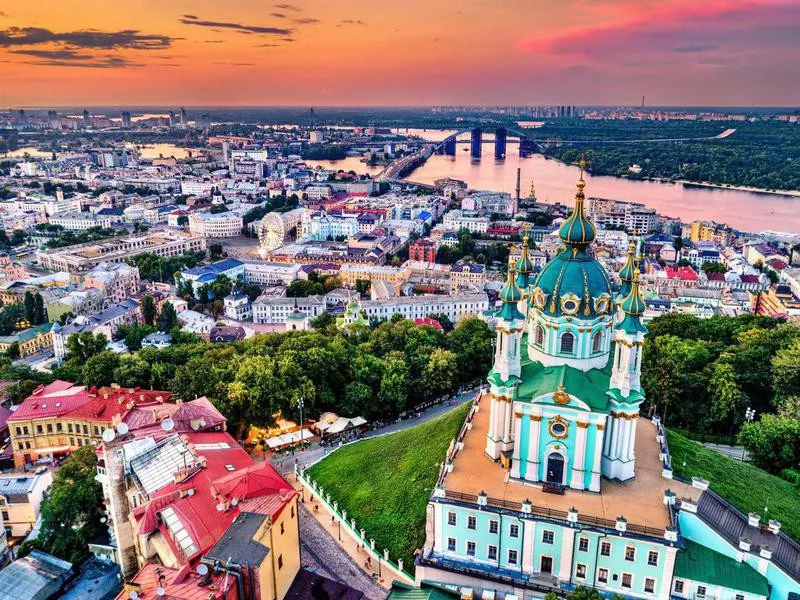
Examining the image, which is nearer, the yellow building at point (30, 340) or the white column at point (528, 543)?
the white column at point (528, 543)

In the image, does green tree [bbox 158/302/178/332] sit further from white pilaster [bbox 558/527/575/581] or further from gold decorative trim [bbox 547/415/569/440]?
white pilaster [bbox 558/527/575/581]

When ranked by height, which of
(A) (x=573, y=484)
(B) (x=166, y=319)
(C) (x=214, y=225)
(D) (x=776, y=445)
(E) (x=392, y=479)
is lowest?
(B) (x=166, y=319)

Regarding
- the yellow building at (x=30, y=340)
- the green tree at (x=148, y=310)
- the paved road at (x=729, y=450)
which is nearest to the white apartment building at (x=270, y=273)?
the green tree at (x=148, y=310)

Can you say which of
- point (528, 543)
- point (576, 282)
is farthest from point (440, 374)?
point (528, 543)

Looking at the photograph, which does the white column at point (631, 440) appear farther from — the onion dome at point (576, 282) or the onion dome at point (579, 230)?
the onion dome at point (579, 230)

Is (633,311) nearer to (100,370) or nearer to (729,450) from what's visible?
(729,450)
